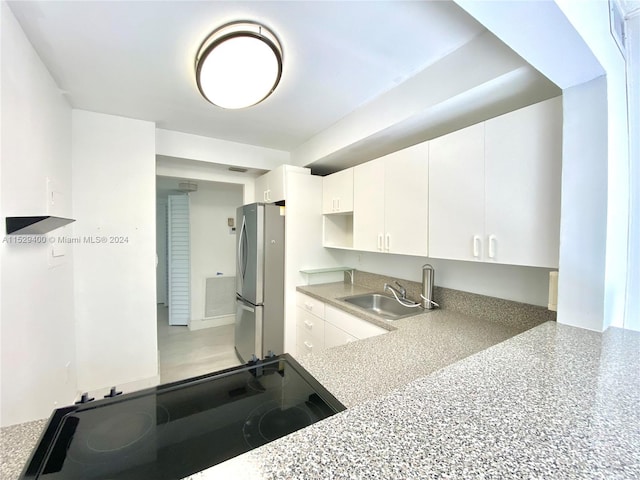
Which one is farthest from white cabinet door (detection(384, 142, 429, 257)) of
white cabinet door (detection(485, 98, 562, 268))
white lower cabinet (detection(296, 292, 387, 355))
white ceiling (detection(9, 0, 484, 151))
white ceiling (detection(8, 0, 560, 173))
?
white lower cabinet (detection(296, 292, 387, 355))

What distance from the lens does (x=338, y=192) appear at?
103 inches

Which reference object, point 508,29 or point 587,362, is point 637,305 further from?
point 508,29

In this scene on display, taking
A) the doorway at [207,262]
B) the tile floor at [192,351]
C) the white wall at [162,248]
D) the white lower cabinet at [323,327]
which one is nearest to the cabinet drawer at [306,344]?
the white lower cabinet at [323,327]

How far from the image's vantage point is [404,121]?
1.72 m

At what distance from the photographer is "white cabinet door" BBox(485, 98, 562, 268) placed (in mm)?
1188

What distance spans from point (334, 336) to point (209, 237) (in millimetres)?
3051

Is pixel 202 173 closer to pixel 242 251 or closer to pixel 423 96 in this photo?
pixel 242 251

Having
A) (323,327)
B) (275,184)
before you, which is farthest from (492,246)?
(275,184)

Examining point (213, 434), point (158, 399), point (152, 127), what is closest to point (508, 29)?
point (213, 434)

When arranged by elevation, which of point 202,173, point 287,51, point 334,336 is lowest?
point 334,336

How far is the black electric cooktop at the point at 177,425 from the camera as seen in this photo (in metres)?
0.68

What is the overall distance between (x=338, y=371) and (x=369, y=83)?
5.55 ft

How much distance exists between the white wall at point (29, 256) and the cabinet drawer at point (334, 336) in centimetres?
173

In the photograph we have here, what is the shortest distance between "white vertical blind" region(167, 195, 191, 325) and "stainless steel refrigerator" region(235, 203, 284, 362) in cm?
196
